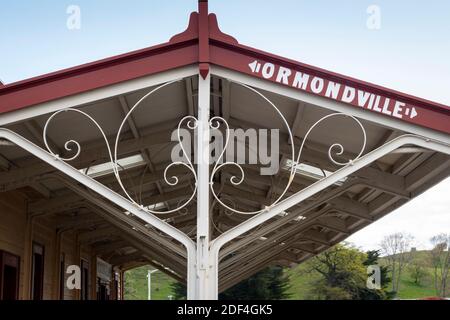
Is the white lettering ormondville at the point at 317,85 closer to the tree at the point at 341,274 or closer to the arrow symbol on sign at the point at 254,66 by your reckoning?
the arrow symbol on sign at the point at 254,66

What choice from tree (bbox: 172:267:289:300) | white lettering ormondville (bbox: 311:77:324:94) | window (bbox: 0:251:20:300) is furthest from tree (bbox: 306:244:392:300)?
white lettering ormondville (bbox: 311:77:324:94)

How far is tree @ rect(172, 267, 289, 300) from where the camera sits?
4506cm

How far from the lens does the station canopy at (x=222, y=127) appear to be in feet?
22.0

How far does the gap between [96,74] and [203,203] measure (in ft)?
5.10

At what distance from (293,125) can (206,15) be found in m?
2.61

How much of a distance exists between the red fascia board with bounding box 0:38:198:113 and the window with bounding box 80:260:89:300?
9040 mm

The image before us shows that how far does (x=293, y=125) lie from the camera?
8.94 meters

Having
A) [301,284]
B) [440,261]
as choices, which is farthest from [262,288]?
[440,261]

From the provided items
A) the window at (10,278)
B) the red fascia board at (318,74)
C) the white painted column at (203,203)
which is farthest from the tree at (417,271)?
the white painted column at (203,203)

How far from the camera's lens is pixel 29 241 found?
35.0 feet

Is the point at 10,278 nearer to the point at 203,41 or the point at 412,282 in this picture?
the point at 203,41

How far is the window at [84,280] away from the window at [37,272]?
11.6ft

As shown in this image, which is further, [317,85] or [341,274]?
[341,274]

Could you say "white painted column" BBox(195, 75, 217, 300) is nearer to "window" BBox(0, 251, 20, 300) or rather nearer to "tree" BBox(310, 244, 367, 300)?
"window" BBox(0, 251, 20, 300)
